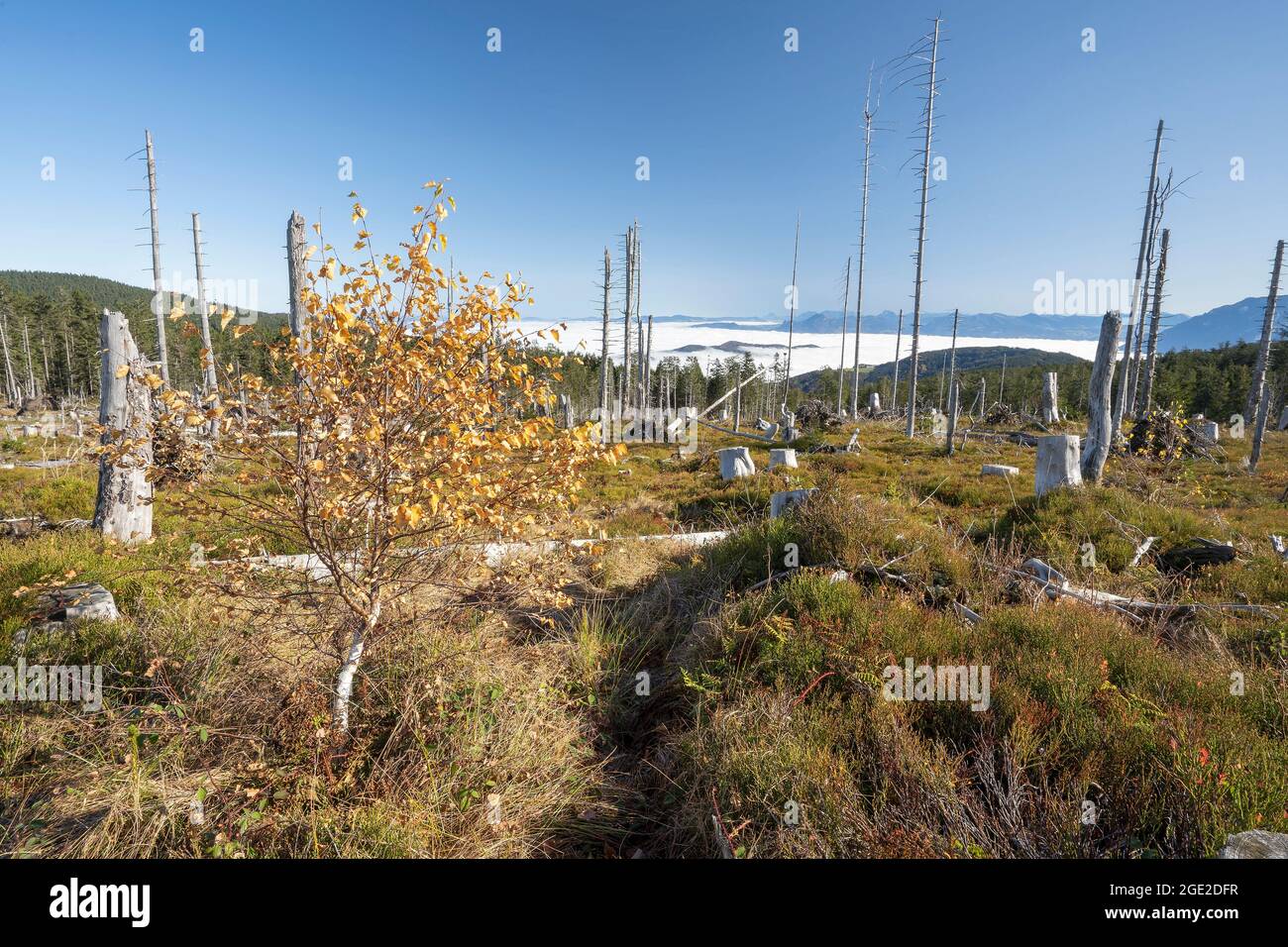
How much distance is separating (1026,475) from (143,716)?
57.3 ft

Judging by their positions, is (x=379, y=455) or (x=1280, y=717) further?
(x=1280, y=717)

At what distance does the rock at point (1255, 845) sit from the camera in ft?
7.70

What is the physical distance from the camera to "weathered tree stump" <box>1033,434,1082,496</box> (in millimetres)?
10320

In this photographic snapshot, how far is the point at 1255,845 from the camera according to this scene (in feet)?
7.89

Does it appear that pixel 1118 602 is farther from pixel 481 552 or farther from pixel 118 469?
pixel 118 469

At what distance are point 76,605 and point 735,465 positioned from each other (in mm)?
12155

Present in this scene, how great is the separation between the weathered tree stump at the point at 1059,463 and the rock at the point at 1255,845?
9088 mm

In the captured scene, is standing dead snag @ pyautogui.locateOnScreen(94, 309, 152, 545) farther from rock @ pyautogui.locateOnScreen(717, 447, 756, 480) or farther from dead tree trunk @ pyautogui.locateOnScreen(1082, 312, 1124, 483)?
dead tree trunk @ pyautogui.locateOnScreen(1082, 312, 1124, 483)

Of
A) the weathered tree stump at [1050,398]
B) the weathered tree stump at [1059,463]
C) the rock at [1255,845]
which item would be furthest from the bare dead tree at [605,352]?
the weathered tree stump at [1050,398]

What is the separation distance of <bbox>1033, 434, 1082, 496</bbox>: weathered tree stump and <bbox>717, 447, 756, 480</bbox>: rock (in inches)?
240

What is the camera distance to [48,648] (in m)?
4.44

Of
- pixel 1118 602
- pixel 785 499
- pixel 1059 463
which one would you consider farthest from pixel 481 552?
pixel 1059 463
